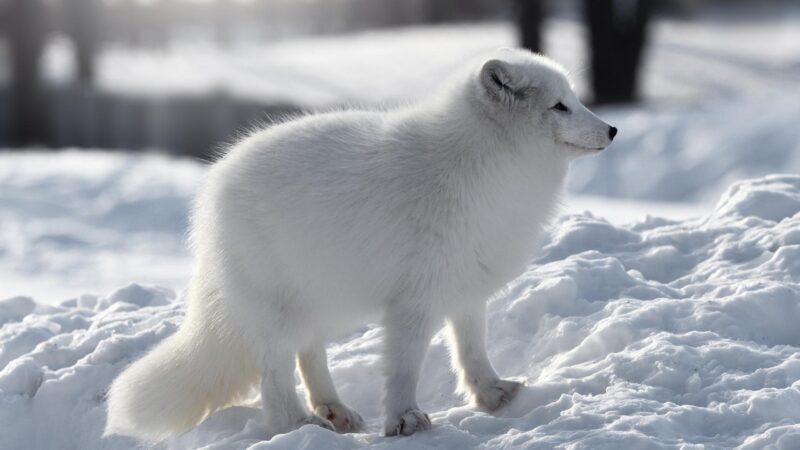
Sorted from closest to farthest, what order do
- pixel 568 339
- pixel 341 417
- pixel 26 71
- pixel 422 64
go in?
pixel 341 417, pixel 568 339, pixel 26 71, pixel 422 64

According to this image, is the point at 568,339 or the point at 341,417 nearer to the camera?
the point at 341,417

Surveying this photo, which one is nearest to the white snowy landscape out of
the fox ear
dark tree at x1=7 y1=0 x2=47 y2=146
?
the fox ear

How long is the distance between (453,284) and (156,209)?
6873 millimetres

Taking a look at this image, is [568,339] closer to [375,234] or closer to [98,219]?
[375,234]

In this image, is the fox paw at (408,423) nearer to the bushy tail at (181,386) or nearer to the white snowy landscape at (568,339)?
the white snowy landscape at (568,339)

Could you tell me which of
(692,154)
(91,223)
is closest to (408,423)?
(91,223)

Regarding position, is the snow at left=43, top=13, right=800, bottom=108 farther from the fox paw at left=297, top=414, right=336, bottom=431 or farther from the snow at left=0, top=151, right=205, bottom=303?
the fox paw at left=297, top=414, right=336, bottom=431

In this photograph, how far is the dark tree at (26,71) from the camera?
1845 centimetres

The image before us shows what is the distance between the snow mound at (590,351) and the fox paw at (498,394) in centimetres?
6

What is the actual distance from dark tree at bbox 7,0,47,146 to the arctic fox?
1578 cm

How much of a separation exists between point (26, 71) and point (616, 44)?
402 inches

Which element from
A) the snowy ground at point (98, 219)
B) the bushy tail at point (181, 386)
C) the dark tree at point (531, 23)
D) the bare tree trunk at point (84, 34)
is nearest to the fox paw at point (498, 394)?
the bushy tail at point (181, 386)

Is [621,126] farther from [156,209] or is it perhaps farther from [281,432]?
[281,432]

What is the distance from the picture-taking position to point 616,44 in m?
15.5
